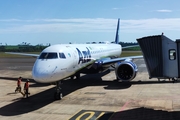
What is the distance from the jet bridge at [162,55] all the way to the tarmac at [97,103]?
2.30 meters

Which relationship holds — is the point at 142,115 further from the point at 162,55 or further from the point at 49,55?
the point at 49,55

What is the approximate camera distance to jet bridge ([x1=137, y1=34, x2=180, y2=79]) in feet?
43.5

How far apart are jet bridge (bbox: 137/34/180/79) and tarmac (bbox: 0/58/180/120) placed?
2.30 meters

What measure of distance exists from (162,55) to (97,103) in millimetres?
5540

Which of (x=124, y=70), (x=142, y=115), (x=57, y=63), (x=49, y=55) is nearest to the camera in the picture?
(x=142, y=115)

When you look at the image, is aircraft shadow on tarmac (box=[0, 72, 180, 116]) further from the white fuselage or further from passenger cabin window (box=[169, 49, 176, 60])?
passenger cabin window (box=[169, 49, 176, 60])

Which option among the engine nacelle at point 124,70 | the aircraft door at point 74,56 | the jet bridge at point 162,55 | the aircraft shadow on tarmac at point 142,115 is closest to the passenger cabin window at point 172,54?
the jet bridge at point 162,55

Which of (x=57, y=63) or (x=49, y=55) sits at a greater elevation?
(x=49, y=55)

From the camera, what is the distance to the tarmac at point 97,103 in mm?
13766

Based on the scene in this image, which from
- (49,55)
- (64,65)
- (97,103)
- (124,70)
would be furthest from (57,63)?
(124,70)

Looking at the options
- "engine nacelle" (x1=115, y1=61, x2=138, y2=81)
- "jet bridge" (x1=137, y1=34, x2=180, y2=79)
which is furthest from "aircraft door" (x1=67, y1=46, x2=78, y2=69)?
"jet bridge" (x1=137, y1=34, x2=180, y2=79)

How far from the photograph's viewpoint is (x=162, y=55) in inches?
526

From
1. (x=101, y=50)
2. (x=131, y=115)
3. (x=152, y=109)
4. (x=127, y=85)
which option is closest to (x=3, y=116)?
(x=131, y=115)

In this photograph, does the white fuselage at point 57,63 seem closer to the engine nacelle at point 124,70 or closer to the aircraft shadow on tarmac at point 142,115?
the engine nacelle at point 124,70
